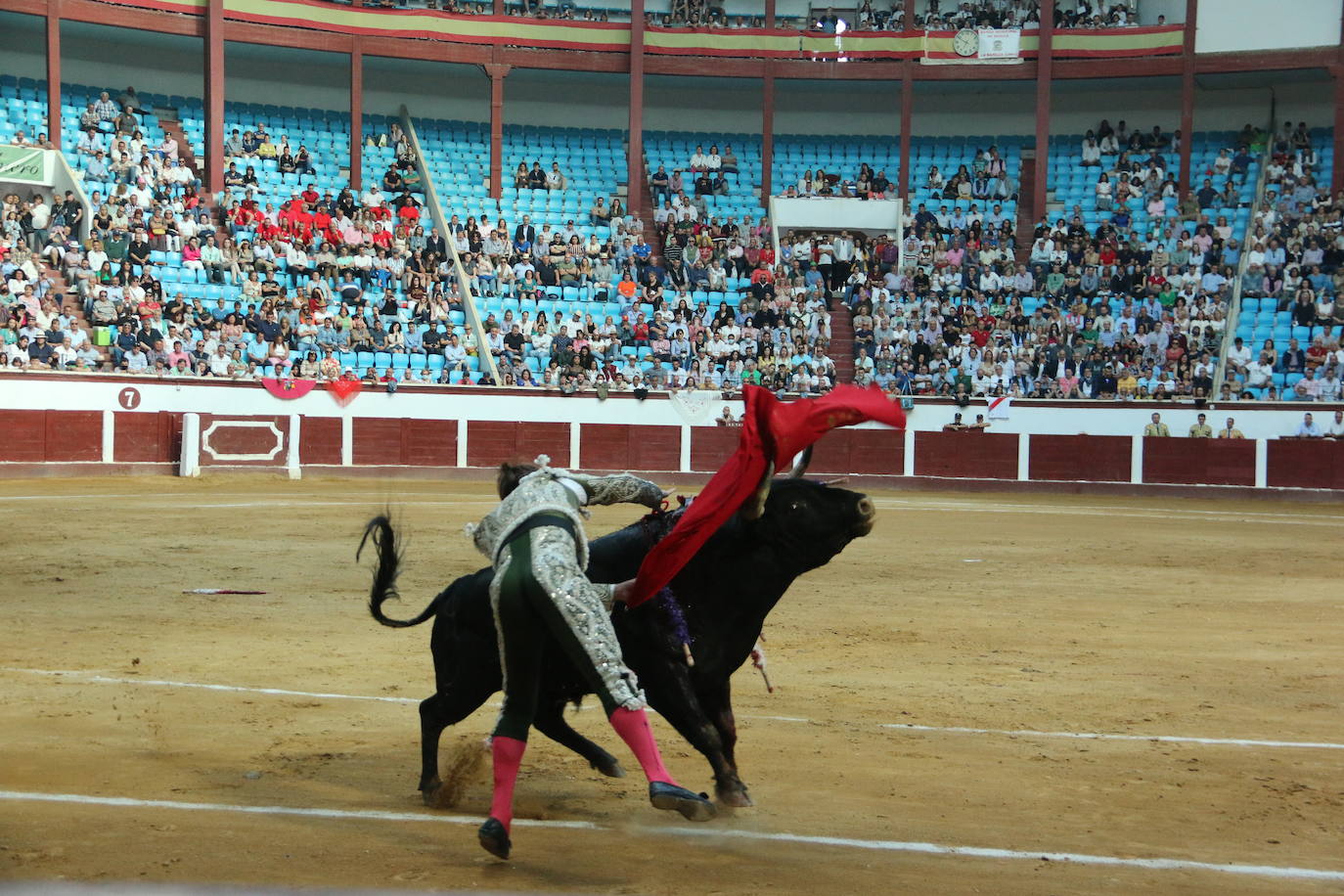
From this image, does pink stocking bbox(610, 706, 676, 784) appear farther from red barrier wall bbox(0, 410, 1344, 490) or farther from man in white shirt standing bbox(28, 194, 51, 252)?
man in white shirt standing bbox(28, 194, 51, 252)

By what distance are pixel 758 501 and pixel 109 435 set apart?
60.8 ft

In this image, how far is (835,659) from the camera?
7715 mm

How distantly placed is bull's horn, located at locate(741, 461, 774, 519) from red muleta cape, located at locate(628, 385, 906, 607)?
0.04m

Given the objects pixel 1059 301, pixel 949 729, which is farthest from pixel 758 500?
pixel 1059 301

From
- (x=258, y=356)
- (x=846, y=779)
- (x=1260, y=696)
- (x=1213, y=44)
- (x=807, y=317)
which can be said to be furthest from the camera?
(x=1213, y=44)

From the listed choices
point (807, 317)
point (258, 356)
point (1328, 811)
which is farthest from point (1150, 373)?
point (1328, 811)

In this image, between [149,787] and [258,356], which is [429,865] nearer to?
[149,787]

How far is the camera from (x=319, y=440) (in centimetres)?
2284

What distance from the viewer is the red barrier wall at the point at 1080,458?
904 inches

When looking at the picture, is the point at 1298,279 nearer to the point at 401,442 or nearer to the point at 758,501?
the point at 401,442

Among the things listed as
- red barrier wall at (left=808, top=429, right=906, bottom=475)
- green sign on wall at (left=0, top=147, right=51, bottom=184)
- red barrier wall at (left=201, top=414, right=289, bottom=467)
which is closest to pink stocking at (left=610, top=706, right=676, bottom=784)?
red barrier wall at (left=201, top=414, right=289, bottom=467)

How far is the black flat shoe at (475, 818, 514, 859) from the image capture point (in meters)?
3.85

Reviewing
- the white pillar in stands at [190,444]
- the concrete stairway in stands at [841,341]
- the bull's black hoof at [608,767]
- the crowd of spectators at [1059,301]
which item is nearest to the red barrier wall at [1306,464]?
the crowd of spectators at [1059,301]

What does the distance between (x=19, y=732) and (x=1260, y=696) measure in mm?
5260
